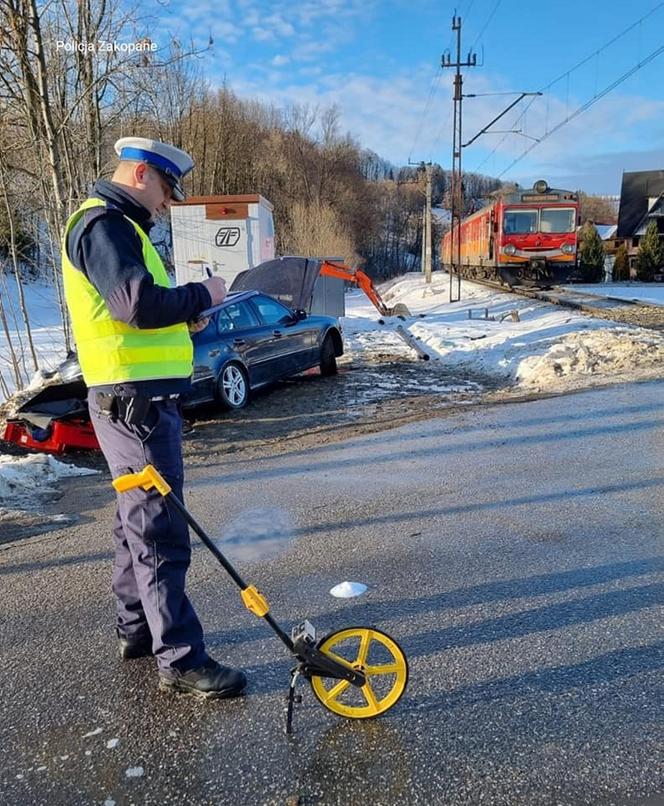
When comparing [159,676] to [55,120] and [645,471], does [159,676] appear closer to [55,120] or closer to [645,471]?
[645,471]

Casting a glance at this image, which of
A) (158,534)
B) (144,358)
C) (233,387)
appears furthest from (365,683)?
(233,387)

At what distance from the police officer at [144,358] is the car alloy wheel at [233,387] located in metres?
5.52

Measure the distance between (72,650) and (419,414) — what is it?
529 cm

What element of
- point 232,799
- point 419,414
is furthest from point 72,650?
point 419,414

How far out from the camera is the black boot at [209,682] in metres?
2.49

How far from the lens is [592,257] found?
37.6 metres

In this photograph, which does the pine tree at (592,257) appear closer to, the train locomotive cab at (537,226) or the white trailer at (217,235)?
the train locomotive cab at (537,226)

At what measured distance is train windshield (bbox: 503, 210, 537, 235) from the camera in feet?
74.5

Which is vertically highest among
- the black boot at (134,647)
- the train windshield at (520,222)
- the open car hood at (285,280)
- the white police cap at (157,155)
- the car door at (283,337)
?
the train windshield at (520,222)

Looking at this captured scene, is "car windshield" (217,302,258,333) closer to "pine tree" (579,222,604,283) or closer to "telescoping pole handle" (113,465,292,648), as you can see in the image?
"telescoping pole handle" (113,465,292,648)

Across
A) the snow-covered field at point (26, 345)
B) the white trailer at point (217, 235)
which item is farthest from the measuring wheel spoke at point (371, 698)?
the white trailer at point (217, 235)

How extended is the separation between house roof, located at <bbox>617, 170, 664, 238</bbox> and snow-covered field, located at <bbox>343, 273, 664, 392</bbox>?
31602 mm

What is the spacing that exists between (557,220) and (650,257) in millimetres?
15609

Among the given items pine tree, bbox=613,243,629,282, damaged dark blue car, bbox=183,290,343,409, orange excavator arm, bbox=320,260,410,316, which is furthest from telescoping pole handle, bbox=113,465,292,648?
pine tree, bbox=613,243,629,282
